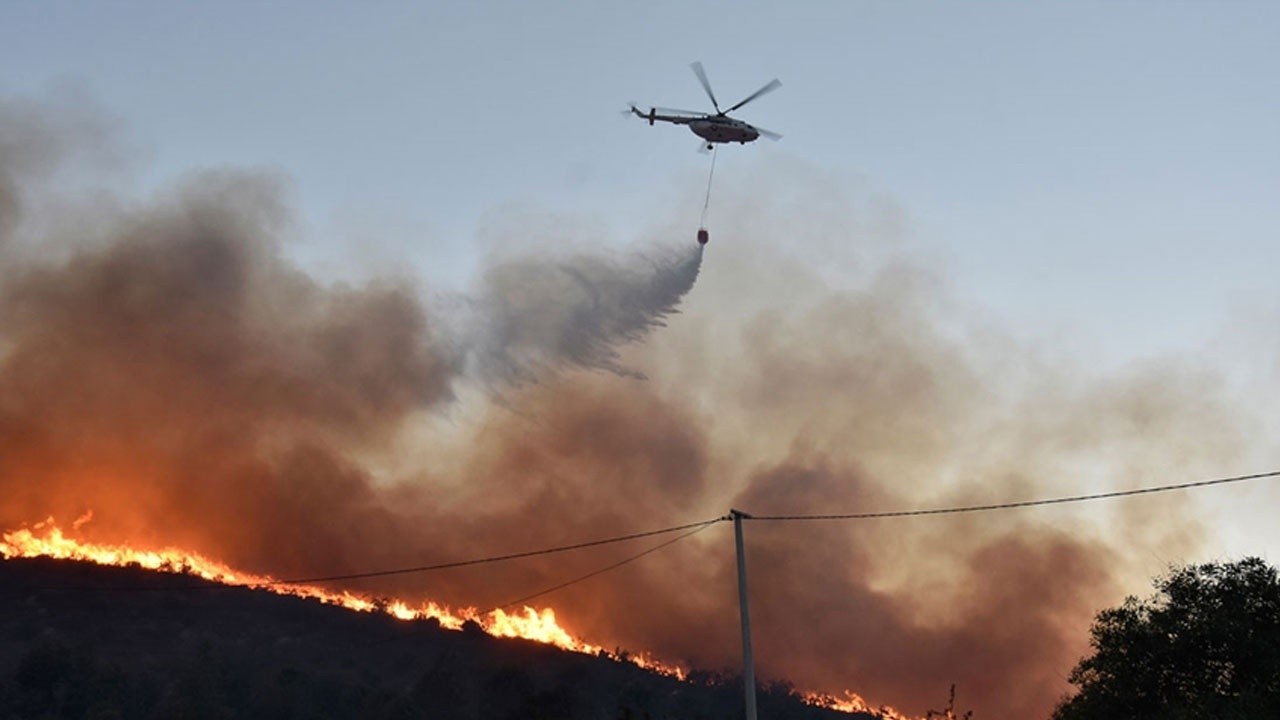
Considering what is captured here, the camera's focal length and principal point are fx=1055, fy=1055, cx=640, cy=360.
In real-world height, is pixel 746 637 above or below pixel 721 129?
below

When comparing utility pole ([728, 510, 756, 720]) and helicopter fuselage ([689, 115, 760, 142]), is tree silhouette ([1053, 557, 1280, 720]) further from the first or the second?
helicopter fuselage ([689, 115, 760, 142])

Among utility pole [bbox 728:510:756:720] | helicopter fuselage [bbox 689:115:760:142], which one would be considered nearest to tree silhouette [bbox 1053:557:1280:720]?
utility pole [bbox 728:510:756:720]

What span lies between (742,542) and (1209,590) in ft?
102

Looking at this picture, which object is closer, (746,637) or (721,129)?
(746,637)

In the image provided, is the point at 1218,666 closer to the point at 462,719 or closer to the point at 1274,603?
the point at 1274,603

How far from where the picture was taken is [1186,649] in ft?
206

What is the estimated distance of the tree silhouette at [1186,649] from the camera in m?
60.2

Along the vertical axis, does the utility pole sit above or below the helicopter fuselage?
below

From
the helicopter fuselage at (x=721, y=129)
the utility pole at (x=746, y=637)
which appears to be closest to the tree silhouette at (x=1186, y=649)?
the utility pole at (x=746, y=637)

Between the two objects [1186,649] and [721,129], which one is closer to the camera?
[1186,649]

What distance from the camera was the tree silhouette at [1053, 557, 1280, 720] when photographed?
60219 millimetres

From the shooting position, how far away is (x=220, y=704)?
7505 inches

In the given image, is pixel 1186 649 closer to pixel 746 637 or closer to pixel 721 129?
pixel 746 637

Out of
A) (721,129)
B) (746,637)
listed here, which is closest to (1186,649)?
(746,637)
